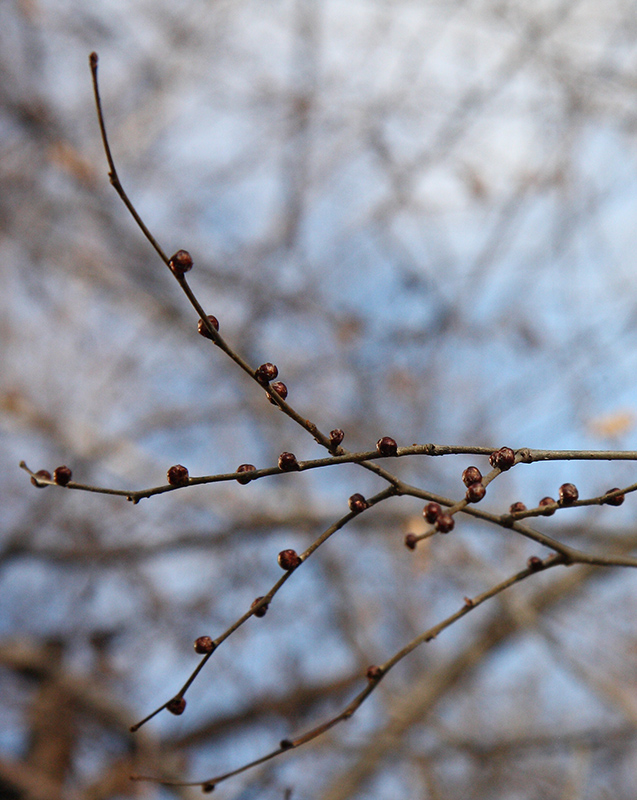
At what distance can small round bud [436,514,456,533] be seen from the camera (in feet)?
3.30

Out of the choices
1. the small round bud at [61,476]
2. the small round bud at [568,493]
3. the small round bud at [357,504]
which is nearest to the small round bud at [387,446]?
the small round bud at [357,504]

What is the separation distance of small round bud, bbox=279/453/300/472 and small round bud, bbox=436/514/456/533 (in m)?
0.23

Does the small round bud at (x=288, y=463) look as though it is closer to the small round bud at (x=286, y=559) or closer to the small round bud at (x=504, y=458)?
the small round bud at (x=286, y=559)

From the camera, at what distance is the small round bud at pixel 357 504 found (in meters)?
1.04

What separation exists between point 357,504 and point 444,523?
0.45ft

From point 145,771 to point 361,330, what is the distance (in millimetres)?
3600

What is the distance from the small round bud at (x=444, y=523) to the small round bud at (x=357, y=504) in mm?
111

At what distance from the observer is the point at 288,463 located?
1.01 meters

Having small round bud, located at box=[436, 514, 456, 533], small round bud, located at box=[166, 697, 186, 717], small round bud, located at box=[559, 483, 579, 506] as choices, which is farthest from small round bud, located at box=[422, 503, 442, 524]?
small round bud, located at box=[166, 697, 186, 717]

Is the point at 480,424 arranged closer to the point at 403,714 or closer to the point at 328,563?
the point at 328,563

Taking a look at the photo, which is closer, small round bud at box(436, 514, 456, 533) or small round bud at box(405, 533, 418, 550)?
small round bud at box(436, 514, 456, 533)

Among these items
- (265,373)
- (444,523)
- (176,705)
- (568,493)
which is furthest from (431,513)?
(176,705)

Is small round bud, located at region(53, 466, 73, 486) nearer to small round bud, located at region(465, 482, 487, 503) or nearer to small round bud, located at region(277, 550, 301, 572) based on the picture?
small round bud, located at region(277, 550, 301, 572)

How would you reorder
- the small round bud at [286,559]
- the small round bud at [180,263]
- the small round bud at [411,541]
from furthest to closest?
1. the small round bud at [411,541]
2. the small round bud at [286,559]
3. the small round bud at [180,263]
